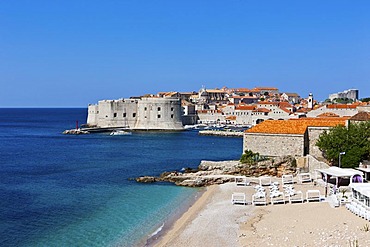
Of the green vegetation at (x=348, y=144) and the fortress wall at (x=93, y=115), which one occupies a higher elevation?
the fortress wall at (x=93, y=115)

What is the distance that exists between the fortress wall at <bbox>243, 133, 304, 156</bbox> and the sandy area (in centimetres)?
748

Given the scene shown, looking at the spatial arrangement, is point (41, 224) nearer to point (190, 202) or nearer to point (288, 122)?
point (190, 202)

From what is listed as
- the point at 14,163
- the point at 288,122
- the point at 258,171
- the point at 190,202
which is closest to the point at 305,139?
the point at 288,122

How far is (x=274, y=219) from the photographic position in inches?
520

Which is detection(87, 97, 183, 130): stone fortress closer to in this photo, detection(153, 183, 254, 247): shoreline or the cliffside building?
the cliffside building

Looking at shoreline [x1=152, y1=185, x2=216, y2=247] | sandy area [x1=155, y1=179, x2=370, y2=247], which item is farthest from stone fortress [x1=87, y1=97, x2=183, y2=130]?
sandy area [x1=155, y1=179, x2=370, y2=247]

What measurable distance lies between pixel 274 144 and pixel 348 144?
14.0 ft

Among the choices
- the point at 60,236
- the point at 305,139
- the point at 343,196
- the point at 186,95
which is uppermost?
the point at 186,95

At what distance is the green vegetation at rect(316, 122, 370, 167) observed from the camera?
63.7ft

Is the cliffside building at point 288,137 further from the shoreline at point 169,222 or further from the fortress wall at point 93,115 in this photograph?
the fortress wall at point 93,115

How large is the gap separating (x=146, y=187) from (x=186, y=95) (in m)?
101

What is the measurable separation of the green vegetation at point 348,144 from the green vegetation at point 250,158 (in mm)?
3232

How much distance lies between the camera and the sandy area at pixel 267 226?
10.8 metres

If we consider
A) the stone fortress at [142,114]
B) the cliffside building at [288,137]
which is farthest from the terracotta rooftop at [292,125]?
the stone fortress at [142,114]
